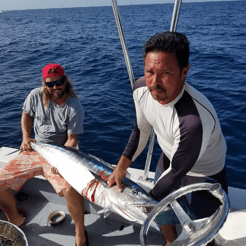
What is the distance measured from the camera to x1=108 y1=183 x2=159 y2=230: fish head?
1.81 metres

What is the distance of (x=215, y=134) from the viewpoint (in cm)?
157

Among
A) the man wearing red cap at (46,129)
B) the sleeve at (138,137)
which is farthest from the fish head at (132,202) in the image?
the man wearing red cap at (46,129)

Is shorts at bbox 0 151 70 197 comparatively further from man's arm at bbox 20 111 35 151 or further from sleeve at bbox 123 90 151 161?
sleeve at bbox 123 90 151 161

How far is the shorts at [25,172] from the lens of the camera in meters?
2.38

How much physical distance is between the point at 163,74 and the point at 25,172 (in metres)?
1.82

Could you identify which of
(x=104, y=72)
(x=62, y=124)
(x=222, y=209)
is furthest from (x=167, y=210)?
(x=104, y=72)

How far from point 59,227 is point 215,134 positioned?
6.26ft

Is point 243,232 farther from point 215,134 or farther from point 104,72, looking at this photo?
point 104,72

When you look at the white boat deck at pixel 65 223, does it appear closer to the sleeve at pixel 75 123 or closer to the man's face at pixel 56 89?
the sleeve at pixel 75 123

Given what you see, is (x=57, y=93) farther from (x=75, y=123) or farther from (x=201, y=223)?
(x=201, y=223)

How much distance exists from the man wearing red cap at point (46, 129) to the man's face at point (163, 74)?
55.1 inches

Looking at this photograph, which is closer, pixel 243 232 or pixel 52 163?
pixel 243 232

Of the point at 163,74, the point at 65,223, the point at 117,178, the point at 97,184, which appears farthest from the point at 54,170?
the point at 163,74

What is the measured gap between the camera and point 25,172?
2.48 meters
